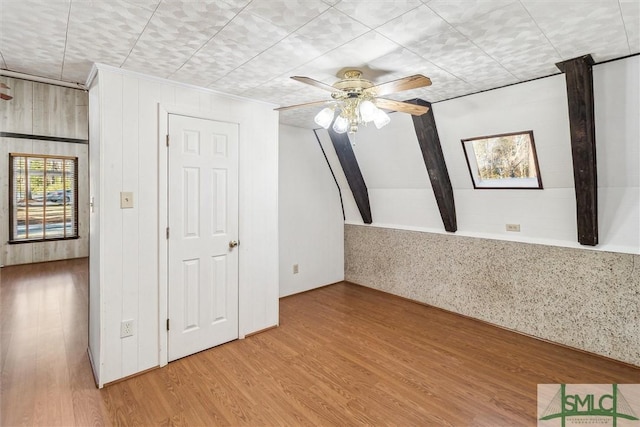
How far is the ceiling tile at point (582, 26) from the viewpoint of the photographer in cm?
155

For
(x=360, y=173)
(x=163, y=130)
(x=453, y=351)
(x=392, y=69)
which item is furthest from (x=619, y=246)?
(x=163, y=130)

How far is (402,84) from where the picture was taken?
6.12ft

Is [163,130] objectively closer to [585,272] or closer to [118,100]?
[118,100]

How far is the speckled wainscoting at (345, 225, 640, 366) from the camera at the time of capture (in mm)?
2721

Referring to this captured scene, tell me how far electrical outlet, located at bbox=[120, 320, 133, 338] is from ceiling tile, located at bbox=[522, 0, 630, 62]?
10.6ft

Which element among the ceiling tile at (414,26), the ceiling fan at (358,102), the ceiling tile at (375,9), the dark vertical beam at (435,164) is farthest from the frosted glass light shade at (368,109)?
the dark vertical beam at (435,164)

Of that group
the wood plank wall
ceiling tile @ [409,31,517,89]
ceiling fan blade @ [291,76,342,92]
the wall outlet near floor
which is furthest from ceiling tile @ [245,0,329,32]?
the wood plank wall

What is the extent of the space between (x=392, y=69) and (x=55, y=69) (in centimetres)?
251

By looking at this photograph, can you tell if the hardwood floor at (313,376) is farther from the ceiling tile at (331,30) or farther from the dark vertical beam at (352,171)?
the ceiling tile at (331,30)

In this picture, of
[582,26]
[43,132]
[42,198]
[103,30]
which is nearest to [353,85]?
[582,26]

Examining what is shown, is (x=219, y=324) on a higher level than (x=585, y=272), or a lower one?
lower

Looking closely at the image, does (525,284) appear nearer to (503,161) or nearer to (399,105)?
(503,161)

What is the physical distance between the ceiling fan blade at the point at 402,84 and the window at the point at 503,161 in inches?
62.7

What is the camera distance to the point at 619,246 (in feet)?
8.89
